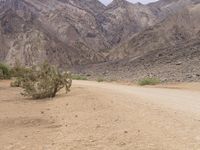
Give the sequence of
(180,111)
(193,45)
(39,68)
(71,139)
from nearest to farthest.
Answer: (71,139), (180,111), (39,68), (193,45)

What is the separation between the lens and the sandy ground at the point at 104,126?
997 centimetres

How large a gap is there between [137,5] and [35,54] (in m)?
51.2

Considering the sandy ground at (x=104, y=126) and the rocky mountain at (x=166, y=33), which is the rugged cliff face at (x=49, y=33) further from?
the sandy ground at (x=104, y=126)

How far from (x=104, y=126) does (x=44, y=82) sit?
10708 millimetres

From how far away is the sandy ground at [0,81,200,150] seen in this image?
997 centimetres

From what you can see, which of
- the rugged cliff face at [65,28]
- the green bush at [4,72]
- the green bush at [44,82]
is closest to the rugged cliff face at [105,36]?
the rugged cliff face at [65,28]

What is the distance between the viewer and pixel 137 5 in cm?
13400

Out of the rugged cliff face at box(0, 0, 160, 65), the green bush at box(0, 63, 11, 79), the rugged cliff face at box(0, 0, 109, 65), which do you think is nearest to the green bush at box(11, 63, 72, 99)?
the green bush at box(0, 63, 11, 79)

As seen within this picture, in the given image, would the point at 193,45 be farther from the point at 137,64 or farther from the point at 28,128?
the point at 28,128

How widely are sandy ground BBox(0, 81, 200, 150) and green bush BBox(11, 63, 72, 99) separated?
448 cm

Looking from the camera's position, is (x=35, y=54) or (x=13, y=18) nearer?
(x=35, y=54)

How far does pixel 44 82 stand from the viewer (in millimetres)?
22438

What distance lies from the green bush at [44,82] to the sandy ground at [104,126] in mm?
4485

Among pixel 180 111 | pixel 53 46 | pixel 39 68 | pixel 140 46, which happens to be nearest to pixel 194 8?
pixel 140 46
